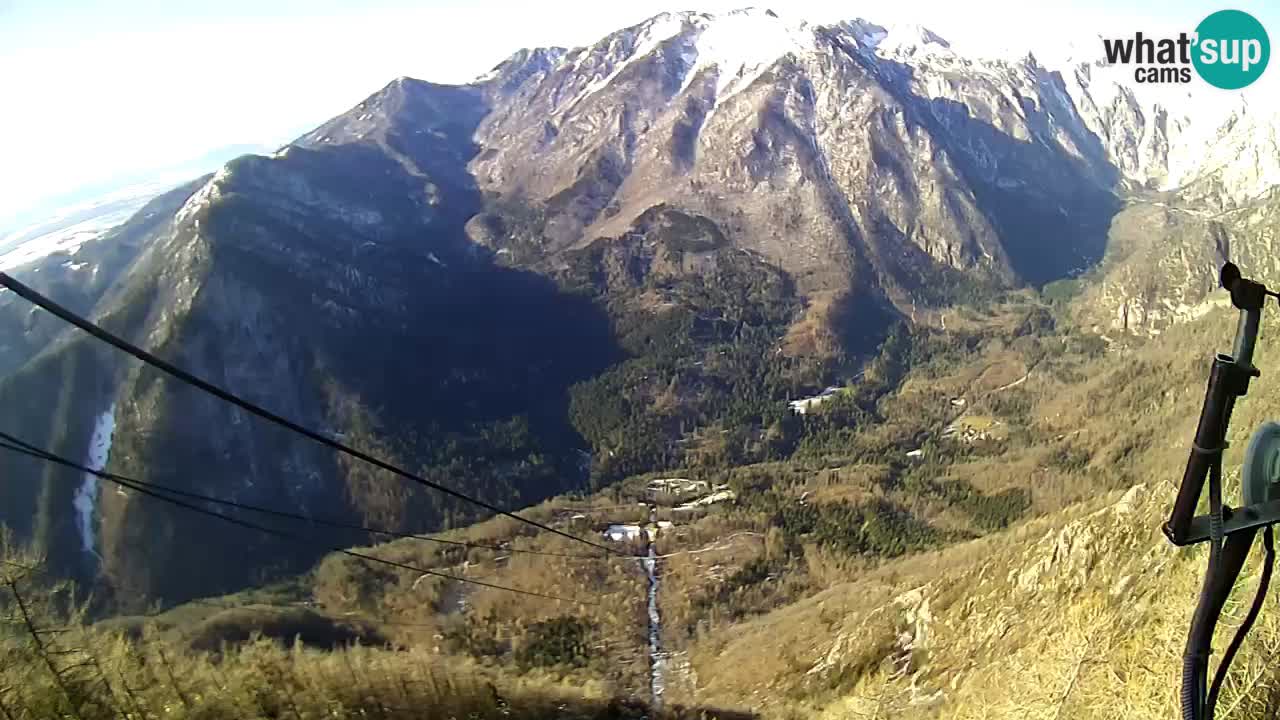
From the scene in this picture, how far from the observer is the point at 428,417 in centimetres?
12169

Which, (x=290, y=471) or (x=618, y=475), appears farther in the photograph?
(x=618, y=475)

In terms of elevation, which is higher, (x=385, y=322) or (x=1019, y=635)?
(x=385, y=322)

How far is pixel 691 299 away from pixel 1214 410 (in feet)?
553

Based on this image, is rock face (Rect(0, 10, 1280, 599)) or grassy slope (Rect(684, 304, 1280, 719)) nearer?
grassy slope (Rect(684, 304, 1280, 719))

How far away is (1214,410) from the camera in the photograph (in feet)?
13.3

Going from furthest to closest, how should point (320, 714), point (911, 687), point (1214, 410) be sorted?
point (911, 687), point (320, 714), point (1214, 410)

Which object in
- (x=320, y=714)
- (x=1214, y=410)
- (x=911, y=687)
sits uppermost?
(x=1214, y=410)

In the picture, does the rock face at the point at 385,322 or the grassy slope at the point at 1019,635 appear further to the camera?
the rock face at the point at 385,322

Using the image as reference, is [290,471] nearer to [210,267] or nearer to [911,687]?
[210,267]

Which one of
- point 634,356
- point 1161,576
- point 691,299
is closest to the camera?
point 1161,576

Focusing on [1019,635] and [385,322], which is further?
[385,322]

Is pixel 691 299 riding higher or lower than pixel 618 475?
higher

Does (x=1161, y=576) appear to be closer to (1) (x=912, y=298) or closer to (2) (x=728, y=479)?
(2) (x=728, y=479)

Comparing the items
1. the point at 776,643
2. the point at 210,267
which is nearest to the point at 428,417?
the point at 210,267
